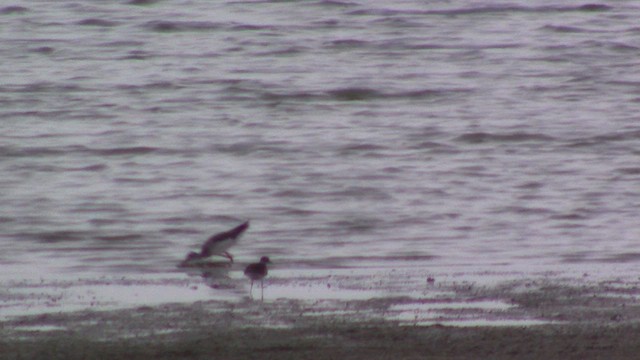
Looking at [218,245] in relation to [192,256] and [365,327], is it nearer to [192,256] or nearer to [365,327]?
[192,256]

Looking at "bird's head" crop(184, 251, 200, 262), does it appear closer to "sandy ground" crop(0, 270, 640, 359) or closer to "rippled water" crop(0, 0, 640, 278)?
"rippled water" crop(0, 0, 640, 278)

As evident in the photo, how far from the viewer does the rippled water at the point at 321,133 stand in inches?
401

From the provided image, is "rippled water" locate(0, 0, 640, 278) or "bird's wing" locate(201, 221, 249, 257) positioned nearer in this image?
"bird's wing" locate(201, 221, 249, 257)

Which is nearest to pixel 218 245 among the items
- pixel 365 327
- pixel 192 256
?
pixel 192 256

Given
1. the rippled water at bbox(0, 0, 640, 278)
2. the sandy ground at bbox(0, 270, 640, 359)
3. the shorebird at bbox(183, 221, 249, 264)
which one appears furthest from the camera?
the rippled water at bbox(0, 0, 640, 278)

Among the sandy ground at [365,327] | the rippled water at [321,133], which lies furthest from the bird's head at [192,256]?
the sandy ground at [365,327]

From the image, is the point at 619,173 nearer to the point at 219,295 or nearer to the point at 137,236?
the point at 137,236

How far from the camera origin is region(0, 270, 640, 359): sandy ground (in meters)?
6.56

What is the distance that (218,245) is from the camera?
9219 millimetres

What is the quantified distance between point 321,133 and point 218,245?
7003 mm

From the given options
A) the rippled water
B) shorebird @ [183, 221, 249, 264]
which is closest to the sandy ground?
shorebird @ [183, 221, 249, 264]

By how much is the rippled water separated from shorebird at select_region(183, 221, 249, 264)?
19 centimetres

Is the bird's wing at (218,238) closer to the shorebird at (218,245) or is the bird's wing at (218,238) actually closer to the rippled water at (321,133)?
the shorebird at (218,245)

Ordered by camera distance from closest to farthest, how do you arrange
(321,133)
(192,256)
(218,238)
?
(192,256) < (218,238) < (321,133)
